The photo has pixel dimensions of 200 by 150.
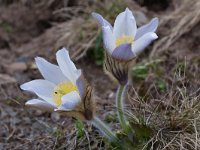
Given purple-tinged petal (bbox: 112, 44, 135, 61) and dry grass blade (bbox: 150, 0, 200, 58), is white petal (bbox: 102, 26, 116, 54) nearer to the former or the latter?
purple-tinged petal (bbox: 112, 44, 135, 61)

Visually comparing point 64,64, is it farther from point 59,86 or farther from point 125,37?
point 125,37

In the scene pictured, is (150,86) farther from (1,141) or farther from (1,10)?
(1,10)

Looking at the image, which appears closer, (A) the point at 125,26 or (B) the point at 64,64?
(B) the point at 64,64

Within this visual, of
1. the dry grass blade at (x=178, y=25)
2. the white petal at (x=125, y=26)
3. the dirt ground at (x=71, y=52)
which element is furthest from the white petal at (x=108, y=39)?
the dry grass blade at (x=178, y=25)

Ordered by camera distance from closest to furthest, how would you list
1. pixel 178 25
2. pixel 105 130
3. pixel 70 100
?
pixel 70 100, pixel 105 130, pixel 178 25

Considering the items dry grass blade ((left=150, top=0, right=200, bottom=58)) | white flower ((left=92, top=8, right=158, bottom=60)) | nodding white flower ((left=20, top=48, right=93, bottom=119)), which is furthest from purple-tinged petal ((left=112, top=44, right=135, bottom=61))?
dry grass blade ((left=150, top=0, right=200, bottom=58))

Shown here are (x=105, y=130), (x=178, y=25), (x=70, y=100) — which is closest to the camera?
(x=70, y=100)

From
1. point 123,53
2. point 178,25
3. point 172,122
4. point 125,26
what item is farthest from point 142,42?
point 178,25
